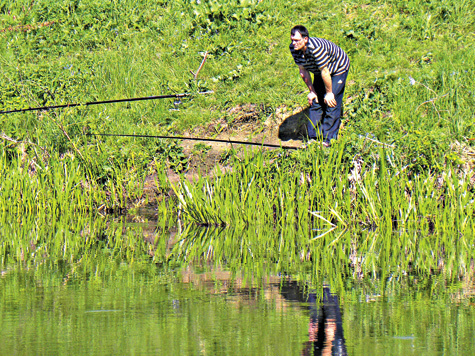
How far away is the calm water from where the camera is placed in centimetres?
349

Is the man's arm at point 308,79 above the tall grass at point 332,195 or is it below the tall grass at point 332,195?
above

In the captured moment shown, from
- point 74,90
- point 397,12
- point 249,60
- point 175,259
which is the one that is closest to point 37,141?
point 74,90

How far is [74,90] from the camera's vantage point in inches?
418

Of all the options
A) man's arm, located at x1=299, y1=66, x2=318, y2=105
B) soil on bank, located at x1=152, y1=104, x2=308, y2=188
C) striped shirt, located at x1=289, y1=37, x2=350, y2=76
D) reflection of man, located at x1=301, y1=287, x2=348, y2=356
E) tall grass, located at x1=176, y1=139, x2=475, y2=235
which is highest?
striped shirt, located at x1=289, y1=37, x2=350, y2=76

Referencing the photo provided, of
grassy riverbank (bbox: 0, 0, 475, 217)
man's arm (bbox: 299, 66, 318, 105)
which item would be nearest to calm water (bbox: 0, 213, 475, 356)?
grassy riverbank (bbox: 0, 0, 475, 217)

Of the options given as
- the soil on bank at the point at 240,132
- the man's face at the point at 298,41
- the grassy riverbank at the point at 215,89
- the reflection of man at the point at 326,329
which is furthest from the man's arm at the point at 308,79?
the reflection of man at the point at 326,329

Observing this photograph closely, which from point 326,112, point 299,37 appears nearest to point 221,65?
point 326,112

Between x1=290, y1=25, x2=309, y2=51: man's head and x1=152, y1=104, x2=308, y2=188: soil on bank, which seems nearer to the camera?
x1=290, y1=25, x2=309, y2=51: man's head

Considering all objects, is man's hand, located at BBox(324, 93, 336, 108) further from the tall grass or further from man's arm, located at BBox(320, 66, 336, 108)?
the tall grass

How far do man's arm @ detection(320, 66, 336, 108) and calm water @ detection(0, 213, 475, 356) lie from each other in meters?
3.17

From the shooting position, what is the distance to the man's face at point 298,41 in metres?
7.63

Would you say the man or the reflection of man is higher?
the man

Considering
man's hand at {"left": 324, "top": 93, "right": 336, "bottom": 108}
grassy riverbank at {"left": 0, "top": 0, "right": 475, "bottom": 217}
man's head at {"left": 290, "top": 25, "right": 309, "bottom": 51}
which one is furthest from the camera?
man's hand at {"left": 324, "top": 93, "right": 336, "bottom": 108}

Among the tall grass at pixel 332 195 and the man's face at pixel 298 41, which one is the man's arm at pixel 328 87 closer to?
the man's face at pixel 298 41
